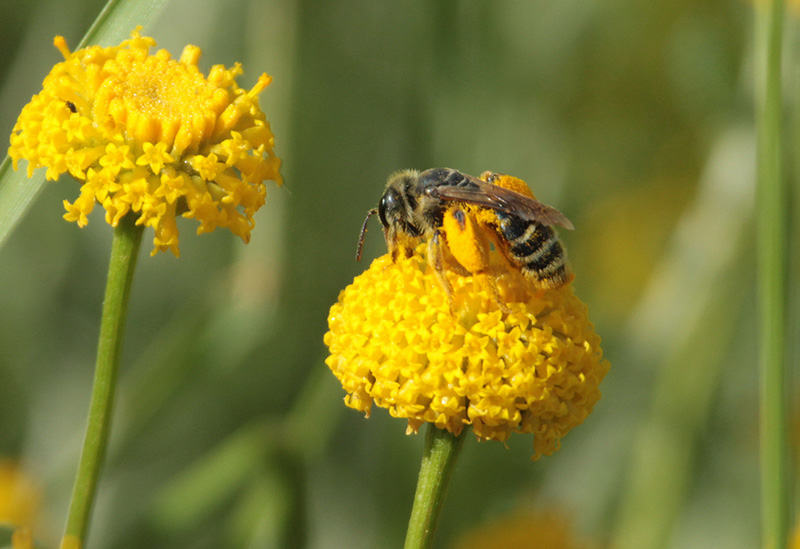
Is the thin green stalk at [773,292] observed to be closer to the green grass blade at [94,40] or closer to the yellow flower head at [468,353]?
the yellow flower head at [468,353]

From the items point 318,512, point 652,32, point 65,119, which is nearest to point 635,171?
point 652,32

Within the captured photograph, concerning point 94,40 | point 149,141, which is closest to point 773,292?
point 149,141

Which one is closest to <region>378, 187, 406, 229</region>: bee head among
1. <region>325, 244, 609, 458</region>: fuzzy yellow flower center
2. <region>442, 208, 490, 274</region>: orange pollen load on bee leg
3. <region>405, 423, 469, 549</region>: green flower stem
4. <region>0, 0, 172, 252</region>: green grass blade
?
<region>442, 208, 490, 274</region>: orange pollen load on bee leg

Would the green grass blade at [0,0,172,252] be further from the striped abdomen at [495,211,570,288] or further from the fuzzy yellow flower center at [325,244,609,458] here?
the striped abdomen at [495,211,570,288]

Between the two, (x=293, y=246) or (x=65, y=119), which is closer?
(x=65, y=119)

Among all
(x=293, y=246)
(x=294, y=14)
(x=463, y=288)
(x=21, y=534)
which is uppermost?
(x=294, y=14)

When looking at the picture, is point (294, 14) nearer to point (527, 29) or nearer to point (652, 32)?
point (527, 29)

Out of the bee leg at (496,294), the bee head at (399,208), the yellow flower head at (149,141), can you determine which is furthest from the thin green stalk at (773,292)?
the yellow flower head at (149,141)
